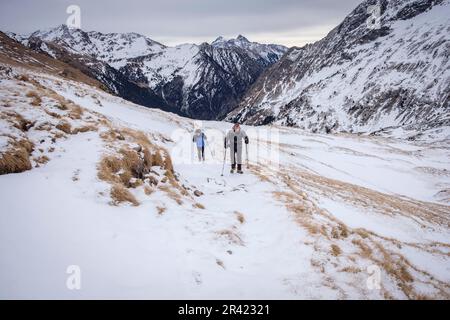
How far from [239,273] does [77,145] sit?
29.1 ft

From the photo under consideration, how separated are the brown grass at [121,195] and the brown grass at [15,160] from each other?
3.17 meters

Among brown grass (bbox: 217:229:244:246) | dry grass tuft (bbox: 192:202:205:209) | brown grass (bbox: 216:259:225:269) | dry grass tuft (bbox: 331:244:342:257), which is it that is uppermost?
dry grass tuft (bbox: 192:202:205:209)

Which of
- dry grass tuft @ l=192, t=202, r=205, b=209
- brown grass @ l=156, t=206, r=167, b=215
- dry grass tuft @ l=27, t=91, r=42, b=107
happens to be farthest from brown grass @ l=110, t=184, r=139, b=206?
dry grass tuft @ l=27, t=91, r=42, b=107

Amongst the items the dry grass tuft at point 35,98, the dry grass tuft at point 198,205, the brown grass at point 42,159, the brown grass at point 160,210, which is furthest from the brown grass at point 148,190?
the dry grass tuft at point 35,98

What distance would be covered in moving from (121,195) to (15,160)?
3802mm

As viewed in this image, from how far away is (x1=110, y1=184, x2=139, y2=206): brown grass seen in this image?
1101 centimetres

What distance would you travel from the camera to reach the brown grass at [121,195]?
433 inches

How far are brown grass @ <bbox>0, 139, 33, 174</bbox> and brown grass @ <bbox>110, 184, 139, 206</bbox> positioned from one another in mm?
3168

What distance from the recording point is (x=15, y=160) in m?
11.3

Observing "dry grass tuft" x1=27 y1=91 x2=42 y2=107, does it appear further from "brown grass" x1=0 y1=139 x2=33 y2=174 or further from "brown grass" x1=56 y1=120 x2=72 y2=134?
"brown grass" x1=0 y1=139 x2=33 y2=174

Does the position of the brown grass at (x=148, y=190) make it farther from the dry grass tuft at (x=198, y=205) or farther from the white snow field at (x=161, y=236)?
the dry grass tuft at (x=198, y=205)
